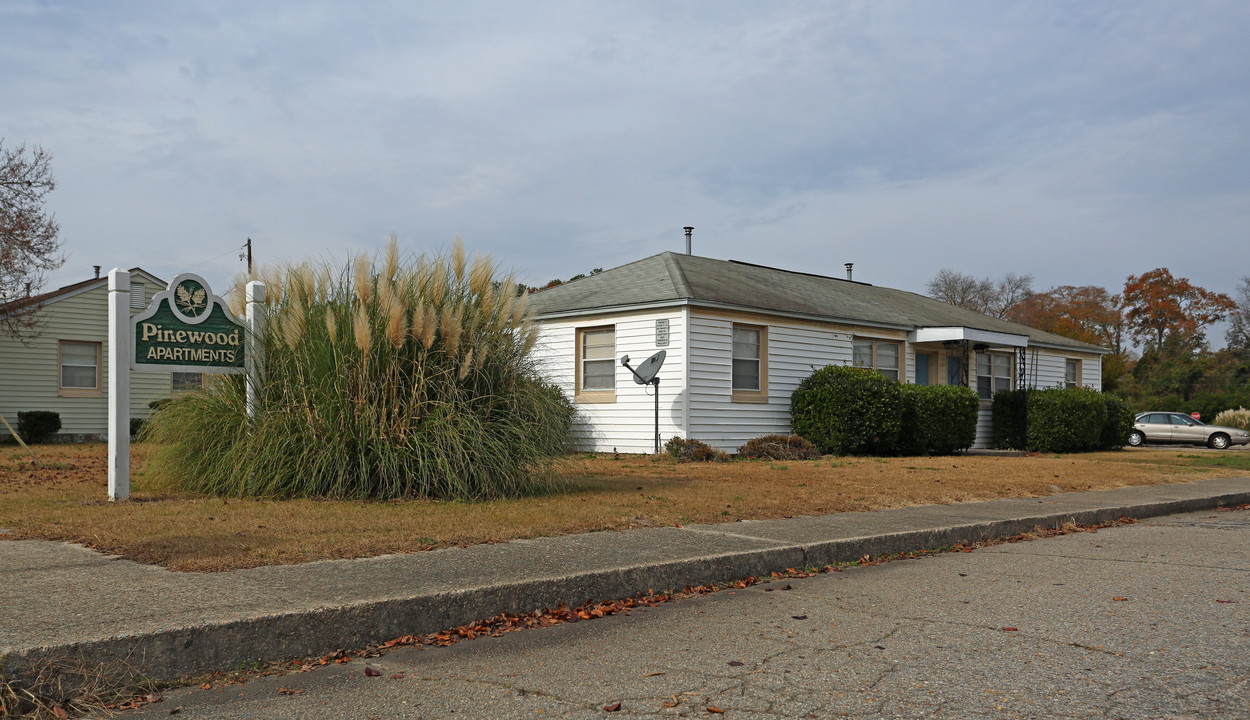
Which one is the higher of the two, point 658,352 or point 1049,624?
point 658,352

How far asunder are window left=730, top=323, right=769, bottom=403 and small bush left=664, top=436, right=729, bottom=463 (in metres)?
2.23

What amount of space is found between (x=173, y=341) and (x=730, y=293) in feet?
40.4

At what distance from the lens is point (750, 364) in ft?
62.6

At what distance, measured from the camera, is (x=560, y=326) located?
19969mm

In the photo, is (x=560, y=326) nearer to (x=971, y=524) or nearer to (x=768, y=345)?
(x=768, y=345)

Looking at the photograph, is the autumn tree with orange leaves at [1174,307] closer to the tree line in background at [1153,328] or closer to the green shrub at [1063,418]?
Result: the tree line in background at [1153,328]

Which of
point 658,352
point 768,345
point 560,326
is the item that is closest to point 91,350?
point 560,326

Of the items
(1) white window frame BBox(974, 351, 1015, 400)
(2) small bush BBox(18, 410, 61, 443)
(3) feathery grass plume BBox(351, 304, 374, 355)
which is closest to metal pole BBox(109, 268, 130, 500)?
(3) feathery grass plume BBox(351, 304, 374, 355)

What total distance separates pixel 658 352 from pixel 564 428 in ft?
27.0

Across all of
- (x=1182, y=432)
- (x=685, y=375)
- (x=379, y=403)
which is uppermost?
(x=685, y=375)

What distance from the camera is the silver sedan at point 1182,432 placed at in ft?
97.7

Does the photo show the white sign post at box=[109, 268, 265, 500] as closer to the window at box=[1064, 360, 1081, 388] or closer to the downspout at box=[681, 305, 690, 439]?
the downspout at box=[681, 305, 690, 439]

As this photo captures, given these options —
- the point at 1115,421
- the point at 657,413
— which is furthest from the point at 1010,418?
the point at 657,413

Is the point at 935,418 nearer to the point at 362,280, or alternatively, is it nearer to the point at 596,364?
the point at 596,364
